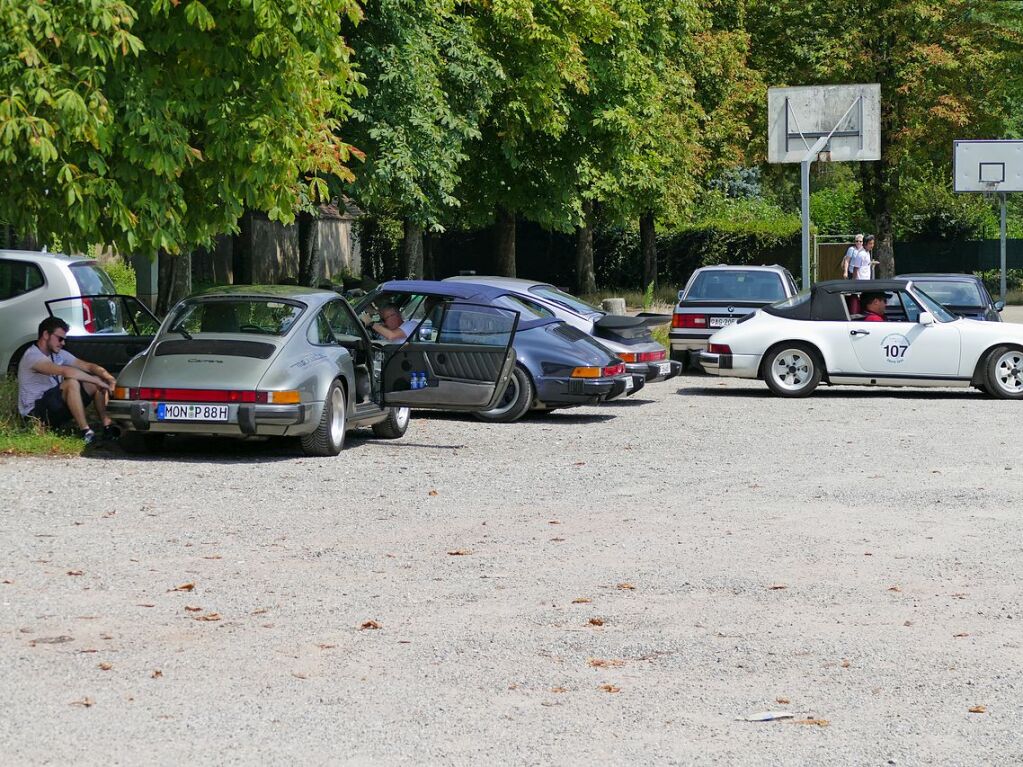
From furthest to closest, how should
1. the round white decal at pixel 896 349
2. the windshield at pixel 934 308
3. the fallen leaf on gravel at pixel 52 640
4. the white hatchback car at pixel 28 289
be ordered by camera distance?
the windshield at pixel 934 308 < the round white decal at pixel 896 349 < the white hatchback car at pixel 28 289 < the fallen leaf on gravel at pixel 52 640

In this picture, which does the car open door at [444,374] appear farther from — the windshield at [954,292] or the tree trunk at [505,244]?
the tree trunk at [505,244]

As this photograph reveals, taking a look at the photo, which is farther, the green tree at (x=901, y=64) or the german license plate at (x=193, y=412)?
the green tree at (x=901, y=64)

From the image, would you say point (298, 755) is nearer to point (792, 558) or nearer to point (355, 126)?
point (792, 558)

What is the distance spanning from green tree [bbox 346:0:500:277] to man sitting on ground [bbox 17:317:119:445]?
910 cm

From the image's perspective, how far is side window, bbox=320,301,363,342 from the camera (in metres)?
14.1

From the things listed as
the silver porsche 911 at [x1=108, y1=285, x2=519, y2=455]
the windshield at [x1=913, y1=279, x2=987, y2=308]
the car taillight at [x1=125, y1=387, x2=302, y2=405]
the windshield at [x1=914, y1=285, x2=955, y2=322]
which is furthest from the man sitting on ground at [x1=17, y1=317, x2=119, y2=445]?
the windshield at [x1=913, y1=279, x2=987, y2=308]

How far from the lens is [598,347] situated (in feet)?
55.8

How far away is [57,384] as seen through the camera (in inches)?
550

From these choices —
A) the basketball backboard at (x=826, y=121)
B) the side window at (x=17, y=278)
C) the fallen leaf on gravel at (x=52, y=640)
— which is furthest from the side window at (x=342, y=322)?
the basketball backboard at (x=826, y=121)

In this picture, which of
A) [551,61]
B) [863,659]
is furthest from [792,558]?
[551,61]

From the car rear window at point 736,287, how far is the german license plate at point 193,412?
11467mm

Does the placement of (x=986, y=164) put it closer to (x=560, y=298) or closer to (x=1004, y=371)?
(x=1004, y=371)

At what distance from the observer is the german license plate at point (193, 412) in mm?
12609

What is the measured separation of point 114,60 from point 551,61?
15949 millimetres
